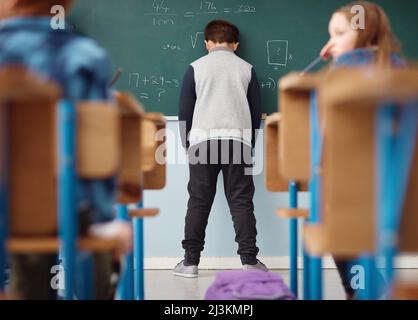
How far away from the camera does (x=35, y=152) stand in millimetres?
1367

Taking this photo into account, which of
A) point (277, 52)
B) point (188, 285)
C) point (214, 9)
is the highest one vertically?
point (214, 9)

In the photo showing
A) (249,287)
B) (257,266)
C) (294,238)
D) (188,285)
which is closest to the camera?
(249,287)

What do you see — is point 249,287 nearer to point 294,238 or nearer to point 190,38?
point 294,238

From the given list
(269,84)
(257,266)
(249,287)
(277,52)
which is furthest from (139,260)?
(277,52)

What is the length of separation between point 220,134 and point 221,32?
1.96ft

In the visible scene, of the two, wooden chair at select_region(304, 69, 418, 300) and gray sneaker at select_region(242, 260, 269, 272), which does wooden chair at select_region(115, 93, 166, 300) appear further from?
gray sneaker at select_region(242, 260, 269, 272)

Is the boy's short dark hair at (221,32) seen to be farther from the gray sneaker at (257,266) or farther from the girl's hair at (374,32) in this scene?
the girl's hair at (374,32)

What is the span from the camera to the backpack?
2.03 metres

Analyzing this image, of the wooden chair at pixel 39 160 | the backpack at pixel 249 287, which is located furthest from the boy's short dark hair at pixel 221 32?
the wooden chair at pixel 39 160

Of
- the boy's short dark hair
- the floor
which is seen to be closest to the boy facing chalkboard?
the boy's short dark hair

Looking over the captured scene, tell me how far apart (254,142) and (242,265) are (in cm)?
79

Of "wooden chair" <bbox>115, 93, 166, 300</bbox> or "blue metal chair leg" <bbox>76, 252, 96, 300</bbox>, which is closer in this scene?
"blue metal chair leg" <bbox>76, 252, 96, 300</bbox>

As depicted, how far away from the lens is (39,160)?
1.37m

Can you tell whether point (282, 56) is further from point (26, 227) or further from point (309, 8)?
point (26, 227)
